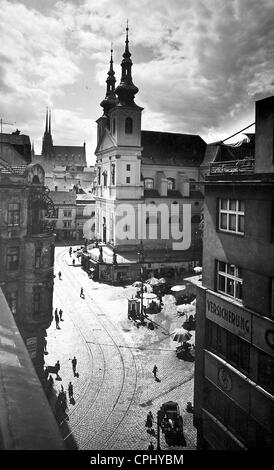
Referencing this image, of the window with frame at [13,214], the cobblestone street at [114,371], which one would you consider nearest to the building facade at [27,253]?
the window with frame at [13,214]

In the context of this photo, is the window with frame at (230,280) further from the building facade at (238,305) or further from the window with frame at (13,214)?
the window with frame at (13,214)

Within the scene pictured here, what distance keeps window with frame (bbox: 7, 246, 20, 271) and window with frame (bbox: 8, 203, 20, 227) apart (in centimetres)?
159

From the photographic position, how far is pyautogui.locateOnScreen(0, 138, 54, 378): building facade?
21844mm

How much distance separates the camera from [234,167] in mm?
14844

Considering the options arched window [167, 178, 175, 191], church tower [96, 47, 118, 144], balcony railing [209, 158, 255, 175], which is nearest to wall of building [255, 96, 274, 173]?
balcony railing [209, 158, 255, 175]

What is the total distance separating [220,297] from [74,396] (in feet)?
34.8

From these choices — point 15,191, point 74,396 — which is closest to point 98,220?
point 15,191

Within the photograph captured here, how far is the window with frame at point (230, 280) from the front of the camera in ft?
45.6

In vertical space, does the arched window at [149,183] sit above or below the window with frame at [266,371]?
above

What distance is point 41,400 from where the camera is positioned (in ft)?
7.89

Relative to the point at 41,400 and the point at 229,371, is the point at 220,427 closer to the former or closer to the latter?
the point at 229,371

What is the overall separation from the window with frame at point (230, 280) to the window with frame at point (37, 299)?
1316 cm

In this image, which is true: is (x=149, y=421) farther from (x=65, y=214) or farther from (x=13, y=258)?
(x=65, y=214)
